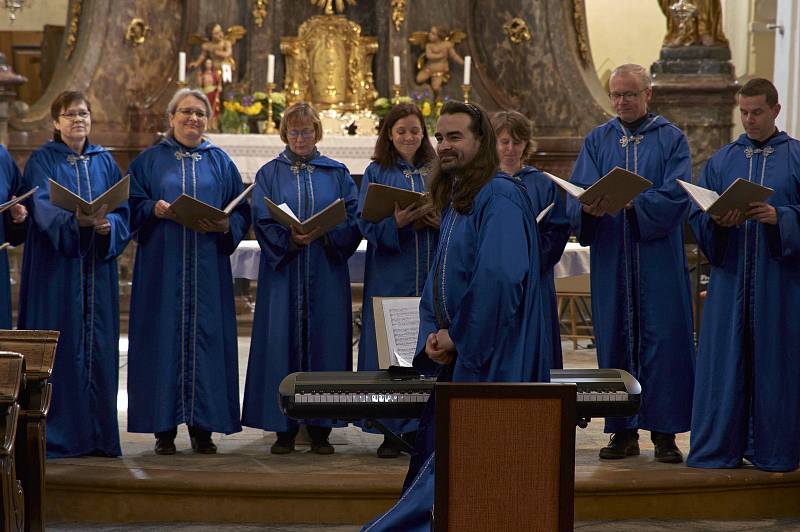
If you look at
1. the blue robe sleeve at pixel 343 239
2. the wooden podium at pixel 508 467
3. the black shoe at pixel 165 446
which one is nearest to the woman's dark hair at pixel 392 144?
the blue robe sleeve at pixel 343 239

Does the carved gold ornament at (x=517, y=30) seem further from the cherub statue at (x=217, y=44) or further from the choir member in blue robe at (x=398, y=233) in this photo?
the choir member in blue robe at (x=398, y=233)

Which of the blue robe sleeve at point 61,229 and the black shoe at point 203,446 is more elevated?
the blue robe sleeve at point 61,229

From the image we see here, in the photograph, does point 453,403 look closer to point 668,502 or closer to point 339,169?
point 668,502

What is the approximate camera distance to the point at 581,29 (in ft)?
41.5

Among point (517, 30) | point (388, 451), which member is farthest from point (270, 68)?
point (388, 451)

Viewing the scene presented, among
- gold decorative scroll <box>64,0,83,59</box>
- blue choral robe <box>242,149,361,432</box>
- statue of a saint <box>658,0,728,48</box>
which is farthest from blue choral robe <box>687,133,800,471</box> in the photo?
gold decorative scroll <box>64,0,83,59</box>

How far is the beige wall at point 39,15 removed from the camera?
15.8m

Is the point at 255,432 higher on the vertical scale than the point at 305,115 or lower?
lower

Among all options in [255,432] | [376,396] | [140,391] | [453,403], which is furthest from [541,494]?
[255,432]

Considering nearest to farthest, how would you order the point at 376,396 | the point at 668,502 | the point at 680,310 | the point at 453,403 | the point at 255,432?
the point at 453,403 < the point at 376,396 < the point at 668,502 < the point at 680,310 < the point at 255,432

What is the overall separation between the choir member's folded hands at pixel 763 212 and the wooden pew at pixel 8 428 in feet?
10.4

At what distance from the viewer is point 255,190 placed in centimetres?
638

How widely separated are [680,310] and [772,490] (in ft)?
3.08

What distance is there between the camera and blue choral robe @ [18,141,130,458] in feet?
20.0
